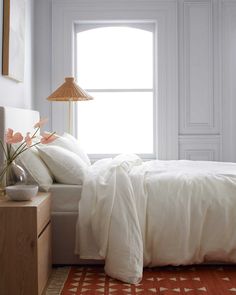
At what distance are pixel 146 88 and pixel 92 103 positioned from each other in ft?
2.20

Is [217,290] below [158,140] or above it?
below

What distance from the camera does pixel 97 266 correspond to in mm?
3084

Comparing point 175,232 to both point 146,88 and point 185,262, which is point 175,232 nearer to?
point 185,262

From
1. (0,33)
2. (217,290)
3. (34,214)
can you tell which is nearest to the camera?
(34,214)

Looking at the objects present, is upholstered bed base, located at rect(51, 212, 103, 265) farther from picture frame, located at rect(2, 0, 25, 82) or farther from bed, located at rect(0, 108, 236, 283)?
picture frame, located at rect(2, 0, 25, 82)

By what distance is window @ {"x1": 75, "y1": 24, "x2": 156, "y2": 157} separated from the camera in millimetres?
5508

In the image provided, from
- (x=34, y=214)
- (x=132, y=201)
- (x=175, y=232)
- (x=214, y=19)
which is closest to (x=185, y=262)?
(x=175, y=232)

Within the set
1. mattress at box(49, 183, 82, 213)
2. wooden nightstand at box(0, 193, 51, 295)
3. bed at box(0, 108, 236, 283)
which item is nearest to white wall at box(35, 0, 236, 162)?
bed at box(0, 108, 236, 283)

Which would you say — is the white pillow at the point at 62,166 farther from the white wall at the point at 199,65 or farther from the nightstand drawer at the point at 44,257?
the white wall at the point at 199,65

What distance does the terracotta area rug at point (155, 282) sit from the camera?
2605 millimetres

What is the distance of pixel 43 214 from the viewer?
255cm

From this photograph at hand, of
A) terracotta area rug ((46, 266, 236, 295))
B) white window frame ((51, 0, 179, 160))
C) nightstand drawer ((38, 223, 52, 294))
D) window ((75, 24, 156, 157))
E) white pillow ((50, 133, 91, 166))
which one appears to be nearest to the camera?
nightstand drawer ((38, 223, 52, 294))

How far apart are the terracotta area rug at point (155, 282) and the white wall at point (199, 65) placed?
2.52m

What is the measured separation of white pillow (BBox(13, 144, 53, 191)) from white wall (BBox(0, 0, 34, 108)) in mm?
806
